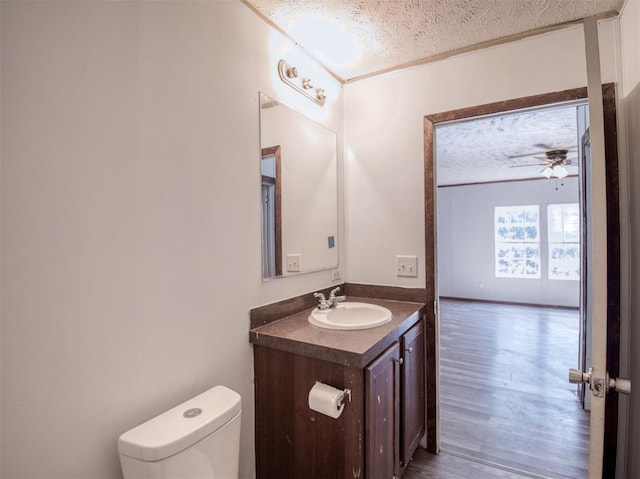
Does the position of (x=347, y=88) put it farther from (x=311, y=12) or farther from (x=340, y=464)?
(x=340, y=464)

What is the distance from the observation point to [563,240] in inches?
227

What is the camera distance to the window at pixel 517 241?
5977 millimetres

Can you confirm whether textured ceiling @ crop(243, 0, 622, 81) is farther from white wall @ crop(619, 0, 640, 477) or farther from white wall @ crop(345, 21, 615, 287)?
white wall @ crop(619, 0, 640, 477)

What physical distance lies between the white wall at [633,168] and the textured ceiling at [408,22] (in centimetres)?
23

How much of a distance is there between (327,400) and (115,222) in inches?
38.1

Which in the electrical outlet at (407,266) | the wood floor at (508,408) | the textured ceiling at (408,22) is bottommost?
the wood floor at (508,408)

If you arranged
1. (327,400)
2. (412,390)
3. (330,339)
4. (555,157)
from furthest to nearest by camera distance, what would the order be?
(555,157) < (412,390) < (330,339) < (327,400)

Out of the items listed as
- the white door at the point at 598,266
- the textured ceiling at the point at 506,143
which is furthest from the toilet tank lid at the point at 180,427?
the textured ceiling at the point at 506,143

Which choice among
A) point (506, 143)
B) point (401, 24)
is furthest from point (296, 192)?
point (506, 143)

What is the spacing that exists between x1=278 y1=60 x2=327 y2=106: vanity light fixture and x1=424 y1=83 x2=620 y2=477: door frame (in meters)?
0.68

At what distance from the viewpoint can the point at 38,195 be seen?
855mm

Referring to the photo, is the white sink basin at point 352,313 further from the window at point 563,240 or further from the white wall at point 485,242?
the window at point 563,240

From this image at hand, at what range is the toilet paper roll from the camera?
4.00ft

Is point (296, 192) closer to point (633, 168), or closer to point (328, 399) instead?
point (328, 399)
